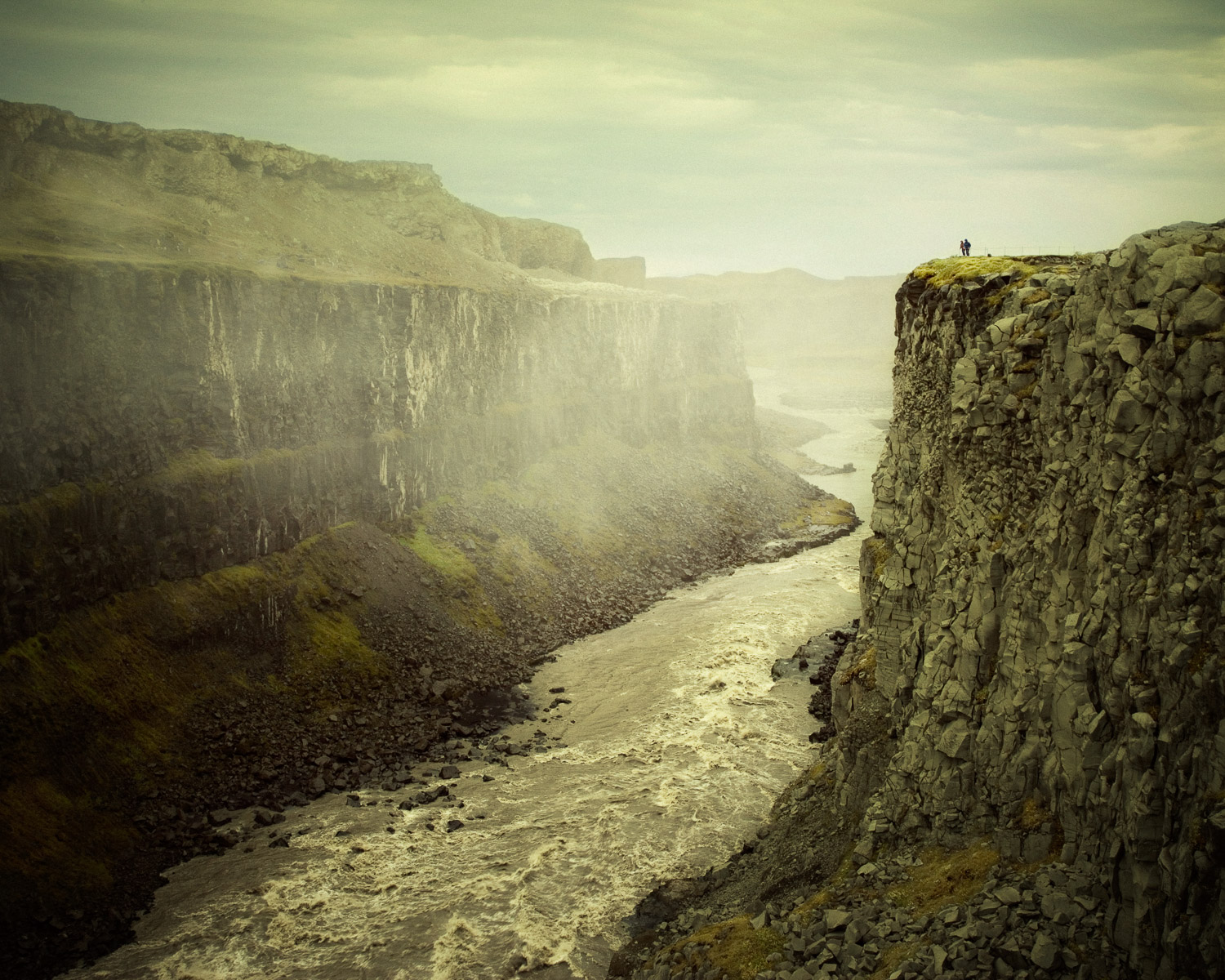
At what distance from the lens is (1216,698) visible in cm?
1193

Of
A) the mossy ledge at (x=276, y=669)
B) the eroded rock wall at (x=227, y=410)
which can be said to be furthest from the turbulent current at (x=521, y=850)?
the eroded rock wall at (x=227, y=410)

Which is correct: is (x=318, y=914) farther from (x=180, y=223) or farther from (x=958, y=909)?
(x=180, y=223)

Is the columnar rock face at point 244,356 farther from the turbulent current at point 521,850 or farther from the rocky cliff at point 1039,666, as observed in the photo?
the rocky cliff at point 1039,666

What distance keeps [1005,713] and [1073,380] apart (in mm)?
6649

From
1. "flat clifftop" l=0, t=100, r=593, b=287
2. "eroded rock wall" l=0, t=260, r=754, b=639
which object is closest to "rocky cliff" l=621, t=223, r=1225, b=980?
"eroded rock wall" l=0, t=260, r=754, b=639

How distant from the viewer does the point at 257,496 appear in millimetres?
44312

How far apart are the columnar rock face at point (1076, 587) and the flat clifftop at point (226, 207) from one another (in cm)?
3964

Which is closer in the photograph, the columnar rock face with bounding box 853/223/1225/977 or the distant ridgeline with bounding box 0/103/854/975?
the columnar rock face with bounding box 853/223/1225/977

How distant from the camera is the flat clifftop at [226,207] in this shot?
46594mm

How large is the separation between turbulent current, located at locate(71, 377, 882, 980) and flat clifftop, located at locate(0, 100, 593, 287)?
29.2 meters

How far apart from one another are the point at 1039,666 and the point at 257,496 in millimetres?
38771

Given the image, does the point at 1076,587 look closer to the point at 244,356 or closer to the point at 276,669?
the point at 276,669

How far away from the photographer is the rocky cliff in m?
12.5

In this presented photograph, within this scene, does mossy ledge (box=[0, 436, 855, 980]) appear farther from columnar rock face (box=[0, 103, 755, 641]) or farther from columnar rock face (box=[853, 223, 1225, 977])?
columnar rock face (box=[853, 223, 1225, 977])
